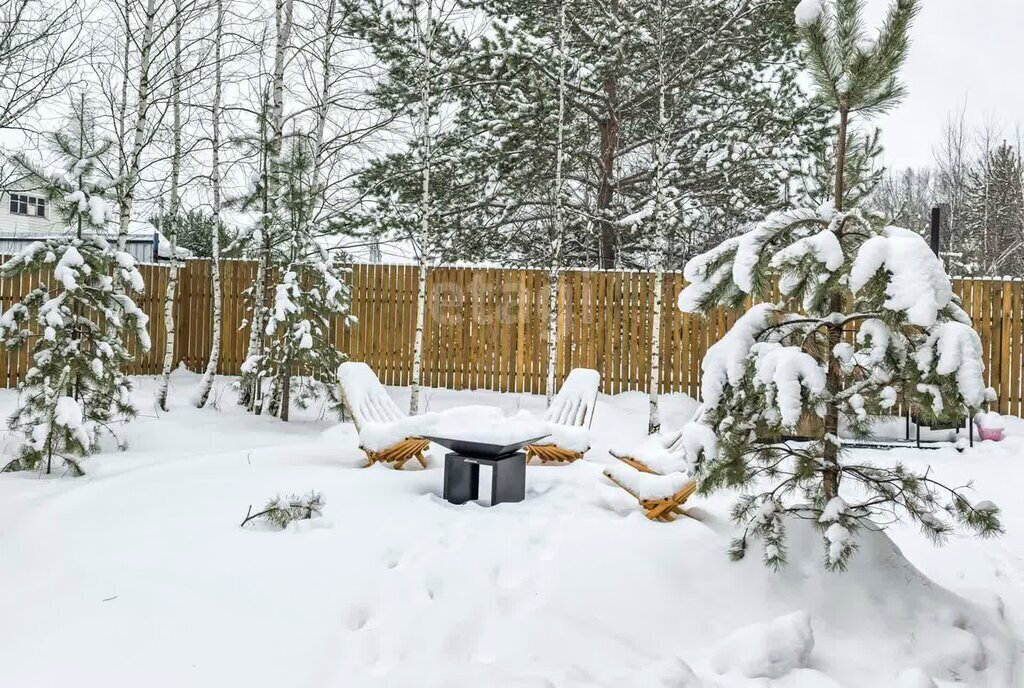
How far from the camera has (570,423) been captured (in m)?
5.82

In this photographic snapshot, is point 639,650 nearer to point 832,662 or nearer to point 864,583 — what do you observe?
point 832,662

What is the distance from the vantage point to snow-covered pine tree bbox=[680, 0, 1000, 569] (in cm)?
273

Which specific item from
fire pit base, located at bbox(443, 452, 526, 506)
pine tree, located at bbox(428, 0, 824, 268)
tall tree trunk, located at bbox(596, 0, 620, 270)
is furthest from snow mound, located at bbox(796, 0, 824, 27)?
tall tree trunk, located at bbox(596, 0, 620, 270)

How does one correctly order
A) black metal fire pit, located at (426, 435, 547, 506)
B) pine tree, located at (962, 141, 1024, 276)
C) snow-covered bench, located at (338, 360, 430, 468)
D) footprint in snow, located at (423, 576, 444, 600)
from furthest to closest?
pine tree, located at (962, 141, 1024, 276) < snow-covered bench, located at (338, 360, 430, 468) < black metal fire pit, located at (426, 435, 547, 506) < footprint in snow, located at (423, 576, 444, 600)

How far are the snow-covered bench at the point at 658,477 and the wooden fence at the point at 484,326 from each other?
13.0ft

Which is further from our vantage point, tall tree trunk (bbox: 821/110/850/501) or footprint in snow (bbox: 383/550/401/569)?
footprint in snow (bbox: 383/550/401/569)

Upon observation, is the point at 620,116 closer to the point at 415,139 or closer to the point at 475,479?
the point at 415,139

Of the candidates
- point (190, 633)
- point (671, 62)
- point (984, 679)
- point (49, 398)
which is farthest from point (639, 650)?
point (671, 62)

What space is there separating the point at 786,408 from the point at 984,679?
1245mm

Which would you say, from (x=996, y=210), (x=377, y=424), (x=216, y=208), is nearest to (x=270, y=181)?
(x=216, y=208)

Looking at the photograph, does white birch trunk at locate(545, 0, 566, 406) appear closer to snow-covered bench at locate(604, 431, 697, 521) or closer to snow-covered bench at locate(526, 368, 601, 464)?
snow-covered bench at locate(526, 368, 601, 464)

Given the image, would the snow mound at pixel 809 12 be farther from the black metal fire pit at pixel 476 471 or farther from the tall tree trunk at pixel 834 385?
the black metal fire pit at pixel 476 471

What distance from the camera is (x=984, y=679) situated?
2639mm

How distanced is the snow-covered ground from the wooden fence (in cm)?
451
